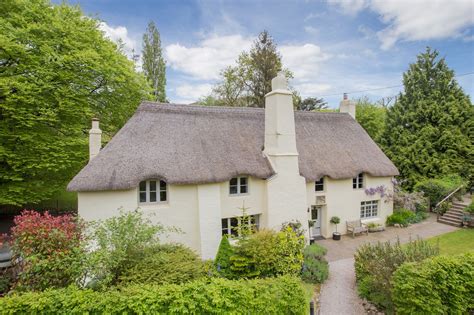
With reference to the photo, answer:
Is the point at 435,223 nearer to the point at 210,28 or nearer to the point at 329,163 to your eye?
the point at 329,163

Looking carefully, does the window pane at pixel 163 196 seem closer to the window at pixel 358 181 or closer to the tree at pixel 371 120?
the window at pixel 358 181

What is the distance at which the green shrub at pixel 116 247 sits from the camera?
7.23 meters

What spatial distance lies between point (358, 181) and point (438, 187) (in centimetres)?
812

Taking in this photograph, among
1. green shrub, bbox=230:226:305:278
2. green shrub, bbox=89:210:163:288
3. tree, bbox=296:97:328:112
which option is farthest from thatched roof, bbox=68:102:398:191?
tree, bbox=296:97:328:112

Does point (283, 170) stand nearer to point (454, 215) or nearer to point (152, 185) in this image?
point (152, 185)

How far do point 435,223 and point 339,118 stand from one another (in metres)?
10.3

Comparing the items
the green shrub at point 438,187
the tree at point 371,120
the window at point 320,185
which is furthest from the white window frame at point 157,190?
the tree at point 371,120

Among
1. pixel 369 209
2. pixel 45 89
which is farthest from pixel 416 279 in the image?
pixel 45 89

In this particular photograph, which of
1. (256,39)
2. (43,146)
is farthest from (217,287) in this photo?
(256,39)

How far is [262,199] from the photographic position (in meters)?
13.9

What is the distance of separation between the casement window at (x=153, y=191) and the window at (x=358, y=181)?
12.8 metres

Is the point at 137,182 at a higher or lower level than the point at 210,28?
lower

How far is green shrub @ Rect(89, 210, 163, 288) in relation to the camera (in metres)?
7.23

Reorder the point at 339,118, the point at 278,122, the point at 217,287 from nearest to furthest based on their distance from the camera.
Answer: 1. the point at 217,287
2. the point at 278,122
3. the point at 339,118
